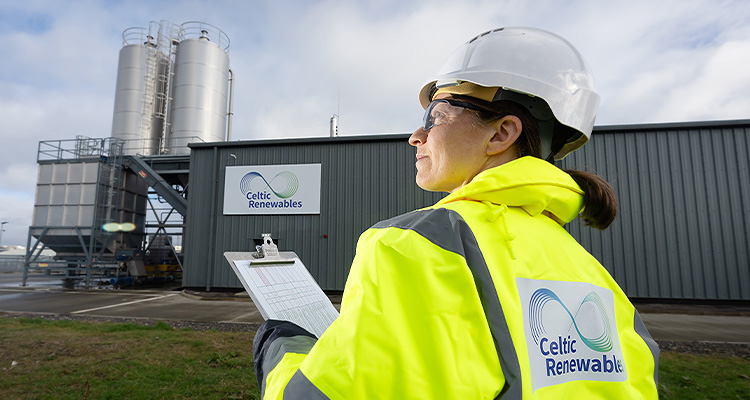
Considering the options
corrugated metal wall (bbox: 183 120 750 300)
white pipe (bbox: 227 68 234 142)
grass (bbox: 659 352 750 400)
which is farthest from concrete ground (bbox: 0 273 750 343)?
white pipe (bbox: 227 68 234 142)

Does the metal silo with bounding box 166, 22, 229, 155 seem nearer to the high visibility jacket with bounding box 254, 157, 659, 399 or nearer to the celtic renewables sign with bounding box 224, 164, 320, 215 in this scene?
the celtic renewables sign with bounding box 224, 164, 320, 215

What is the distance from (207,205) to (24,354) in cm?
851

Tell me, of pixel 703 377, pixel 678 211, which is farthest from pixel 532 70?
pixel 678 211

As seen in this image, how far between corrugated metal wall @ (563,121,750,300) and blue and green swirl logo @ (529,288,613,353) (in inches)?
425

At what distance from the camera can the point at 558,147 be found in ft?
4.38

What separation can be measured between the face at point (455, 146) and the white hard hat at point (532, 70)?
0.11 m

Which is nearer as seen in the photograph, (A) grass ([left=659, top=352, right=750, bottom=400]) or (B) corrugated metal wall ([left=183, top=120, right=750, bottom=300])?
(A) grass ([left=659, top=352, right=750, bottom=400])

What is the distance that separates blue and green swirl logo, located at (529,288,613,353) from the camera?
2.74 feet

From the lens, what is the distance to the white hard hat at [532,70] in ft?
3.59

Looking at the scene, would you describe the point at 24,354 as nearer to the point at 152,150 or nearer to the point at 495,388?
the point at 495,388

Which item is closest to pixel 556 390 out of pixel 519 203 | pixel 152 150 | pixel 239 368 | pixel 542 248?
pixel 542 248

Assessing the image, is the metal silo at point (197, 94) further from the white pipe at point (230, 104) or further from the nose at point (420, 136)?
the nose at point (420, 136)

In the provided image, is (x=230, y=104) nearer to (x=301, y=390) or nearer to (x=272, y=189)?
(x=272, y=189)

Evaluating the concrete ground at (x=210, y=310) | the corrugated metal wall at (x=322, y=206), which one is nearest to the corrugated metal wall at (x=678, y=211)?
the concrete ground at (x=210, y=310)
